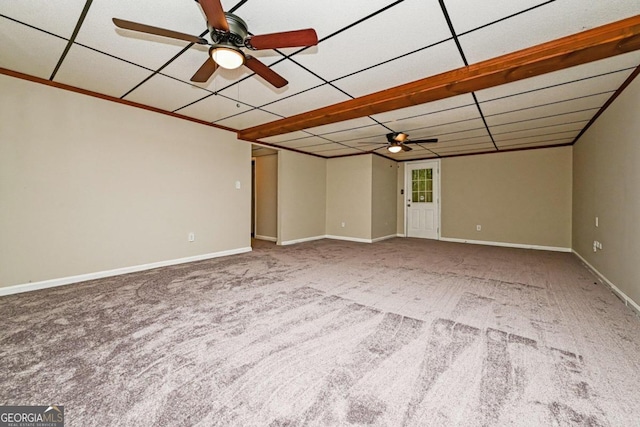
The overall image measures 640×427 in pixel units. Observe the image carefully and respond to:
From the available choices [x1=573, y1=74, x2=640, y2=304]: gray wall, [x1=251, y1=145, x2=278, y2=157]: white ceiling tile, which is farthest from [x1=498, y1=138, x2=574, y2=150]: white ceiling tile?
[x1=251, y1=145, x2=278, y2=157]: white ceiling tile

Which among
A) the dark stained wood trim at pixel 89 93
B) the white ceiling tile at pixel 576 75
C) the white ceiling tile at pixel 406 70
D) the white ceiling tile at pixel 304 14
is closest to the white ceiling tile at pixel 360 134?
the white ceiling tile at pixel 406 70

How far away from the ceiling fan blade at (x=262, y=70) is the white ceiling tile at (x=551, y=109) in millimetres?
3226

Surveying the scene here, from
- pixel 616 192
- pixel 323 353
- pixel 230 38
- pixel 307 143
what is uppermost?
pixel 307 143

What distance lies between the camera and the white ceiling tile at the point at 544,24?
5.75 feet

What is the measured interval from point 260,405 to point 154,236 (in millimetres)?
3494

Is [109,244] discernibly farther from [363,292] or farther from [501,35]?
[501,35]

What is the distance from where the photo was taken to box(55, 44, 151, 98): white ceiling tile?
2494mm

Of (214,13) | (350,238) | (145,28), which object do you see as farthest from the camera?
(350,238)

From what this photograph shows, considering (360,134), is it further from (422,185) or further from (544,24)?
(422,185)

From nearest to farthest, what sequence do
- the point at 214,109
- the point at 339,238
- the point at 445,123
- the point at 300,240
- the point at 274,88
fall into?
1. the point at 274,88
2. the point at 214,109
3. the point at 445,123
4. the point at 300,240
5. the point at 339,238

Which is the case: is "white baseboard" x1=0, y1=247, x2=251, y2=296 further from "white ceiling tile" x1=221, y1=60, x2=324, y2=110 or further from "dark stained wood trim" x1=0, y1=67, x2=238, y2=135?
"white ceiling tile" x1=221, y1=60, x2=324, y2=110

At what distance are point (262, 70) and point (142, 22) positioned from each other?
37.4 inches

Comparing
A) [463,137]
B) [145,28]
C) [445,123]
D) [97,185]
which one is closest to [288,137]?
[445,123]

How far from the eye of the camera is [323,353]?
1711 millimetres
